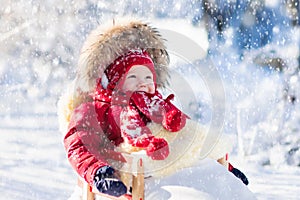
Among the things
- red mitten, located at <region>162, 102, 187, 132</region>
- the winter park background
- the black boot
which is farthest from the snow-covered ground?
red mitten, located at <region>162, 102, 187, 132</region>

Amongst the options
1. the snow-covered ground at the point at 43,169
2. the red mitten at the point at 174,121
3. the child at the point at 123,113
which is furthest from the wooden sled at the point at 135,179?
the snow-covered ground at the point at 43,169

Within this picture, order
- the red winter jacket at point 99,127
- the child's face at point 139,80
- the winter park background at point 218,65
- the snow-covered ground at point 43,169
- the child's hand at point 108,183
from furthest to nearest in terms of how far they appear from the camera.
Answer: the winter park background at point 218,65
the snow-covered ground at point 43,169
the child's face at point 139,80
the red winter jacket at point 99,127
the child's hand at point 108,183

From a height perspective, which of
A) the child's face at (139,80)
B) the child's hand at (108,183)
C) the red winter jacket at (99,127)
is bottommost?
the child's hand at (108,183)

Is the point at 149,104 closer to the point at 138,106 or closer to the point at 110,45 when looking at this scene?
the point at 138,106

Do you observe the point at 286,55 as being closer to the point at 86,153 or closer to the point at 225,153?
the point at 225,153

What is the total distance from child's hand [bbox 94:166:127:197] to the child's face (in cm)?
29

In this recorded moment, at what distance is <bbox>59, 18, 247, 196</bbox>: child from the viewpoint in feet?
4.41

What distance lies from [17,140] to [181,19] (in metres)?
1.05

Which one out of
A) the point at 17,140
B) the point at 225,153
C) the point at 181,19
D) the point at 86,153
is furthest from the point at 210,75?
the point at 17,140

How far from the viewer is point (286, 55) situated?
293 cm

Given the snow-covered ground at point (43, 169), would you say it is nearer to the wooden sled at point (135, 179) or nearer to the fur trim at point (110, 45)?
the fur trim at point (110, 45)

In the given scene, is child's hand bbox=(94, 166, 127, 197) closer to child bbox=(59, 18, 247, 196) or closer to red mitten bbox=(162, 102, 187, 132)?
child bbox=(59, 18, 247, 196)

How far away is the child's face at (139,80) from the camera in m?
1.52

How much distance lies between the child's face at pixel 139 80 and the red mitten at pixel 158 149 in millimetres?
210
